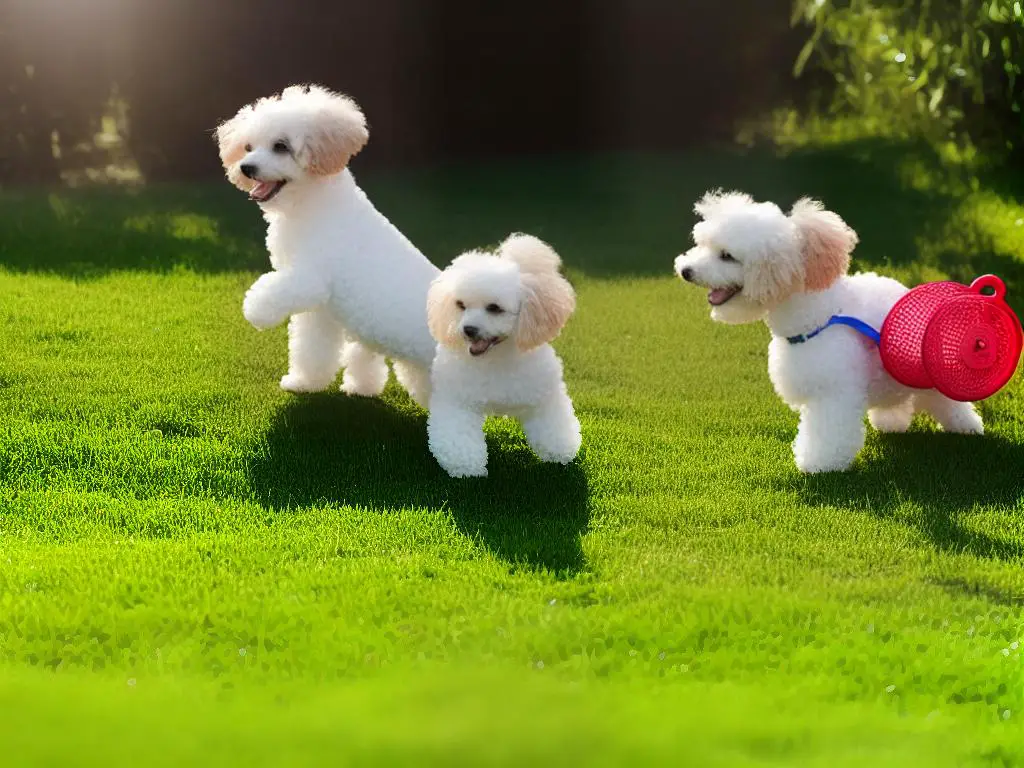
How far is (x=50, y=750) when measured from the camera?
2627 millimetres

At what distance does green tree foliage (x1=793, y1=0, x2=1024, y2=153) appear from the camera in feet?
30.0

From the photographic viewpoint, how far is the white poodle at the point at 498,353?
532cm

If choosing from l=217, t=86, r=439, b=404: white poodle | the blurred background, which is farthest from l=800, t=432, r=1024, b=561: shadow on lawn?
the blurred background

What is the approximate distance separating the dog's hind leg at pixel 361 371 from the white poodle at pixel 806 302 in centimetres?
182

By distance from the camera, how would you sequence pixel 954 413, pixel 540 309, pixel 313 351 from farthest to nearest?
1. pixel 313 351
2. pixel 954 413
3. pixel 540 309

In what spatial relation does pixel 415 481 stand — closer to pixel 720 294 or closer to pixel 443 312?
pixel 443 312

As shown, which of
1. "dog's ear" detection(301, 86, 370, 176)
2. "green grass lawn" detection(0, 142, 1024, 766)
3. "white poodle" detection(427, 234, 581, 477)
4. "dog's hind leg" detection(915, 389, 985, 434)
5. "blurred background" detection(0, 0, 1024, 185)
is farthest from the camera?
"blurred background" detection(0, 0, 1024, 185)

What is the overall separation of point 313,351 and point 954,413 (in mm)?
3090

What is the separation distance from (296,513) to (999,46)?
23.4ft

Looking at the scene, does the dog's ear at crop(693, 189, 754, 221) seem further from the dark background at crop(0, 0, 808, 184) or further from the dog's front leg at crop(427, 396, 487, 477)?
the dark background at crop(0, 0, 808, 184)

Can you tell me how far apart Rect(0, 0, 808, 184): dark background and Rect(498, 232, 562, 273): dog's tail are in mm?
8393

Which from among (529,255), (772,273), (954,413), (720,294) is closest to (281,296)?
(529,255)

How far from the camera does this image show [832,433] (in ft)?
18.6

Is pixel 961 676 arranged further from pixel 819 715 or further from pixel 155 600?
pixel 155 600
